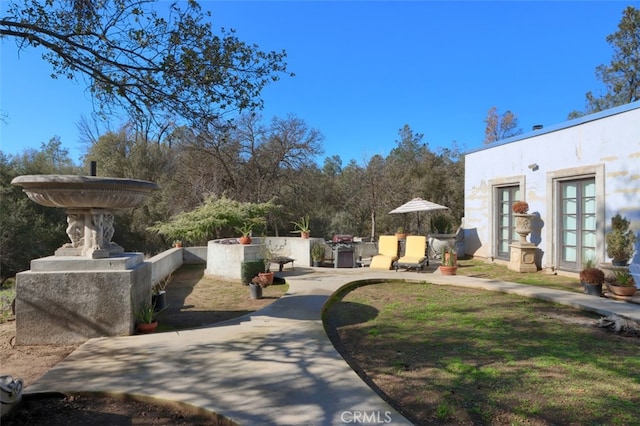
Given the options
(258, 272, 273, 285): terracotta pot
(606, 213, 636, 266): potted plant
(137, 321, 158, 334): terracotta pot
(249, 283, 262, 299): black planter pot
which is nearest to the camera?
(137, 321, 158, 334): terracotta pot

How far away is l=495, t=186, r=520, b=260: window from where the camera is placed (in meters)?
11.7

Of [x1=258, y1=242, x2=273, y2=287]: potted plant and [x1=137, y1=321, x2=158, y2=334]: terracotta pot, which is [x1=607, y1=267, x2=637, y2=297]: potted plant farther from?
Answer: [x1=137, y1=321, x2=158, y2=334]: terracotta pot

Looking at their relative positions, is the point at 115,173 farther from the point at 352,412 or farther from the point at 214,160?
the point at 352,412

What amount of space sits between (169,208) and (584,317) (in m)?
17.5

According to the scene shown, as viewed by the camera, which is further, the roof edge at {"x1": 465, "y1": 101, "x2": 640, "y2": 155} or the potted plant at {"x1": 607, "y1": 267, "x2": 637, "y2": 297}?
the roof edge at {"x1": 465, "y1": 101, "x2": 640, "y2": 155}

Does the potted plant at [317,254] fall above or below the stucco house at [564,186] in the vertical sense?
below

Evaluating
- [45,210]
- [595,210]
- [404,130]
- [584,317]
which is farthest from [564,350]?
[404,130]

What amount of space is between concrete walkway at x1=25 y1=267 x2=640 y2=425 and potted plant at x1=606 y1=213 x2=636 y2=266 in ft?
8.41

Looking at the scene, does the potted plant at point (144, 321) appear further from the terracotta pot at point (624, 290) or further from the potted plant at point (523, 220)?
the potted plant at point (523, 220)

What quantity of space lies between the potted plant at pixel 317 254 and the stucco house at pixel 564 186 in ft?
18.0

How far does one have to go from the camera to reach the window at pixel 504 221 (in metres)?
11.7

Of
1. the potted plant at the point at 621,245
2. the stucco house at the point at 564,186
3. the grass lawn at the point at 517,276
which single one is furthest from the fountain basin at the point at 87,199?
the stucco house at the point at 564,186

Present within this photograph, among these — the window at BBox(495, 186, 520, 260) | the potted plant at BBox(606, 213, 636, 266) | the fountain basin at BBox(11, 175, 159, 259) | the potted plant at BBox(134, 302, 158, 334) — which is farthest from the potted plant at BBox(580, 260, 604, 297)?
the fountain basin at BBox(11, 175, 159, 259)

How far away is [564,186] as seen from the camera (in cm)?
983
